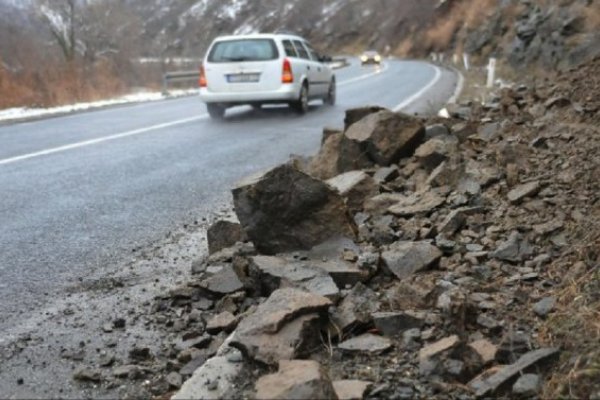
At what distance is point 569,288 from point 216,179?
198 inches

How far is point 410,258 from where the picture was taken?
398 centimetres

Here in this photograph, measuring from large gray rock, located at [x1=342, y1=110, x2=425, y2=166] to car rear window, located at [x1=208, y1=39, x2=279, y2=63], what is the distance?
767 cm

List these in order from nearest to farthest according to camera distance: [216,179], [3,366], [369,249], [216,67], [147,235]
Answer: [3,366], [369,249], [147,235], [216,179], [216,67]

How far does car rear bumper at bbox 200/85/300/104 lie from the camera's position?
14000 millimetres

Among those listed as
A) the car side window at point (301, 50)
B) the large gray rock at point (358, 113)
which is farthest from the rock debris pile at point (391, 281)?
the car side window at point (301, 50)

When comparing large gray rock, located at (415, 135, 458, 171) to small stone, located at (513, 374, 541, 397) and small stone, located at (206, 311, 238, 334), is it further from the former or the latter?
small stone, located at (513, 374, 541, 397)

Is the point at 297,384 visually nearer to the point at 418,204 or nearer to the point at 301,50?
the point at 418,204

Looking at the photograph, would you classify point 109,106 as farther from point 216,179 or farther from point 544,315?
point 544,315

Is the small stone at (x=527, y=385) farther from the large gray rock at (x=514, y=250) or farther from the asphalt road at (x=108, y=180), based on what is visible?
the asphalt road at (x=108, y=180)

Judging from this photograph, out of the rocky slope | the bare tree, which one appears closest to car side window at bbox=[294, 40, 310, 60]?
the rocky slope

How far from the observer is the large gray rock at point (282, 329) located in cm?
291

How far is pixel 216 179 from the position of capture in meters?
7.70

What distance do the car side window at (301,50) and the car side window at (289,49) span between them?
0.74 feet

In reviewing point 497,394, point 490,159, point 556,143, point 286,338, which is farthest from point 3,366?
point 556,143
